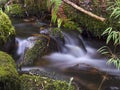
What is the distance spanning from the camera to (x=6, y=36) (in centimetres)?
507

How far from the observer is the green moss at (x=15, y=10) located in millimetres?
7328

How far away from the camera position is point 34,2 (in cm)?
733

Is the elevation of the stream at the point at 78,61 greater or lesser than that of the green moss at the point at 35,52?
lesser

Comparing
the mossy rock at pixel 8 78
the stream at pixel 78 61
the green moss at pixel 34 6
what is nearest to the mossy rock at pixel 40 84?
the mossy rock at pixel 8 78

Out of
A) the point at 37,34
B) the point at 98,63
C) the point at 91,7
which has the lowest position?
the point at 98,63

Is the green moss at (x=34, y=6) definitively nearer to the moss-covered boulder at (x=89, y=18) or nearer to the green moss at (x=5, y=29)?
the moss-covered boulder at (x=89, y=18)

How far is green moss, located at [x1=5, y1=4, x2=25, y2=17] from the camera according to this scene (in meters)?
7.33

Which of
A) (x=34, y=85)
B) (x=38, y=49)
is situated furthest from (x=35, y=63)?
(x=34, y=85)

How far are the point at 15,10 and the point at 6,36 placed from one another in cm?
248

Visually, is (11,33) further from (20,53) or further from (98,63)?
(98,63)

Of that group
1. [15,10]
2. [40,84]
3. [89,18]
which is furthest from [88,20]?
[40,84]

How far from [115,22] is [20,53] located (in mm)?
1979

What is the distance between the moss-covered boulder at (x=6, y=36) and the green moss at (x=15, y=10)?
1923 mm

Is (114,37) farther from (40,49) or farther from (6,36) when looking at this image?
(6,36)
